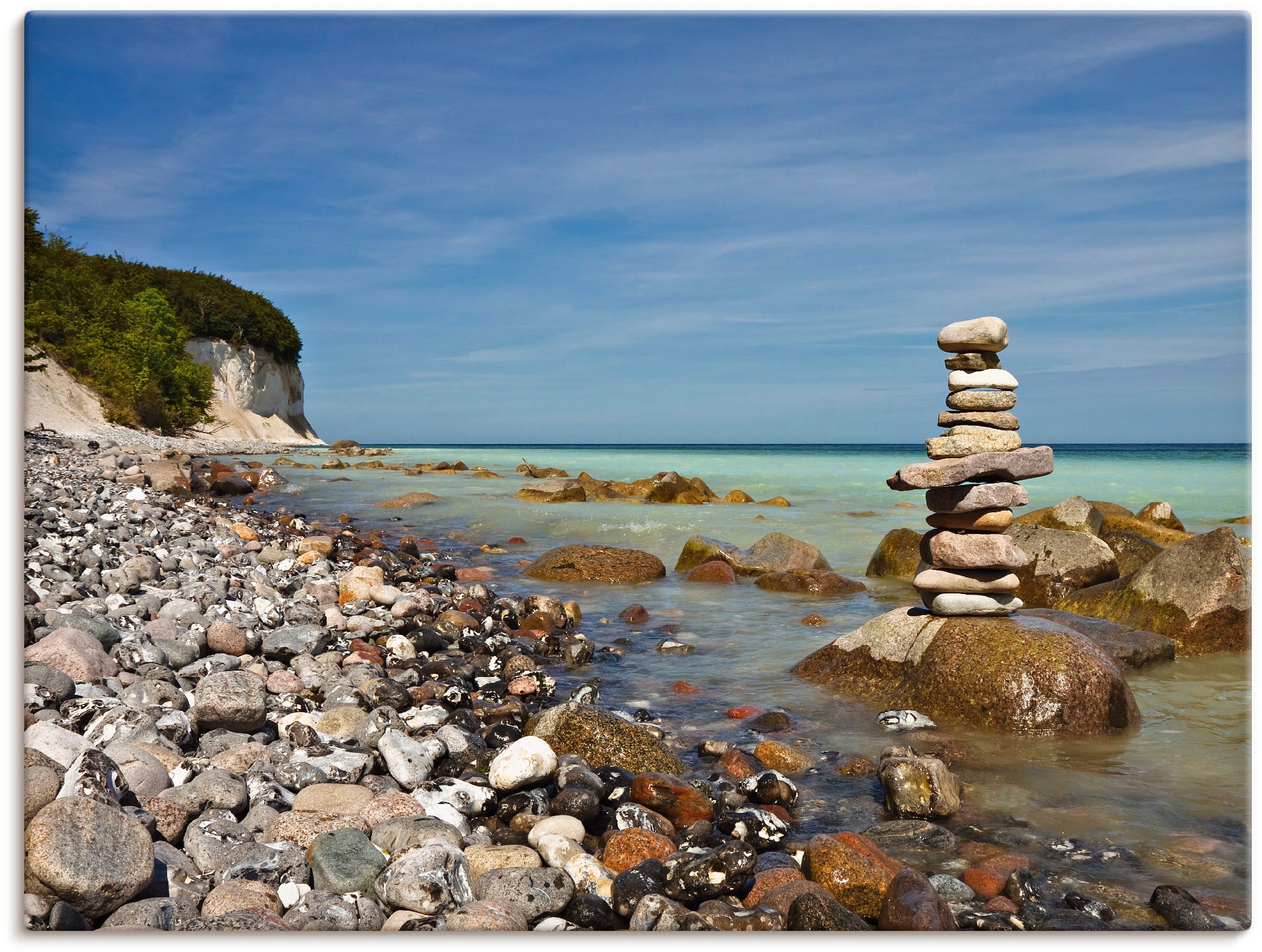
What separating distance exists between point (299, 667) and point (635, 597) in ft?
21.1

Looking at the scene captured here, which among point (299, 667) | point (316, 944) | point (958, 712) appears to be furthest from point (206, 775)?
point (958, 712)

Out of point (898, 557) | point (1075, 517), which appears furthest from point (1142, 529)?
point (898, 557)

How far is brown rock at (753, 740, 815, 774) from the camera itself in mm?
5883

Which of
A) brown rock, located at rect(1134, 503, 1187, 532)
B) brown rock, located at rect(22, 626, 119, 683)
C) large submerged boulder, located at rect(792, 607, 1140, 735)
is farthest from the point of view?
brown rock, located at rect(1134, 503, 1187, 532)

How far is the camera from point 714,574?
14.4 m

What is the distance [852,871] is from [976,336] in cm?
482

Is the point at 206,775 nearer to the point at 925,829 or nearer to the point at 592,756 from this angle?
the point at 592,756

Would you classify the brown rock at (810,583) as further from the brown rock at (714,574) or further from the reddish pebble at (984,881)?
the reddish pebble at (984,881)

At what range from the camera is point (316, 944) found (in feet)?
9.86

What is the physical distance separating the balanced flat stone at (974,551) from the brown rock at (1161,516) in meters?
12.3

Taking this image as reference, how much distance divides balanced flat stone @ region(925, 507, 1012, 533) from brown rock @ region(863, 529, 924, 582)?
6.93m

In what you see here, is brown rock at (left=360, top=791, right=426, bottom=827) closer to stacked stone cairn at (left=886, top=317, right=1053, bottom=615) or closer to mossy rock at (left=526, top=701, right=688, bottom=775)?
mossy rock at (left=526, top=701, right=688, bottom=775)

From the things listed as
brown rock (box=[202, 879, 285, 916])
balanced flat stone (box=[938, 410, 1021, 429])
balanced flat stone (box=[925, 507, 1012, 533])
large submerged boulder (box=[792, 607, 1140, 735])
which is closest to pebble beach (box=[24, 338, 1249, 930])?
brown rock (box=[202, 879, 285, 916])

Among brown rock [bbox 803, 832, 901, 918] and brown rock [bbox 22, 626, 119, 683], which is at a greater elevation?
brown rock [bbox 22, 626, 119, 683]
